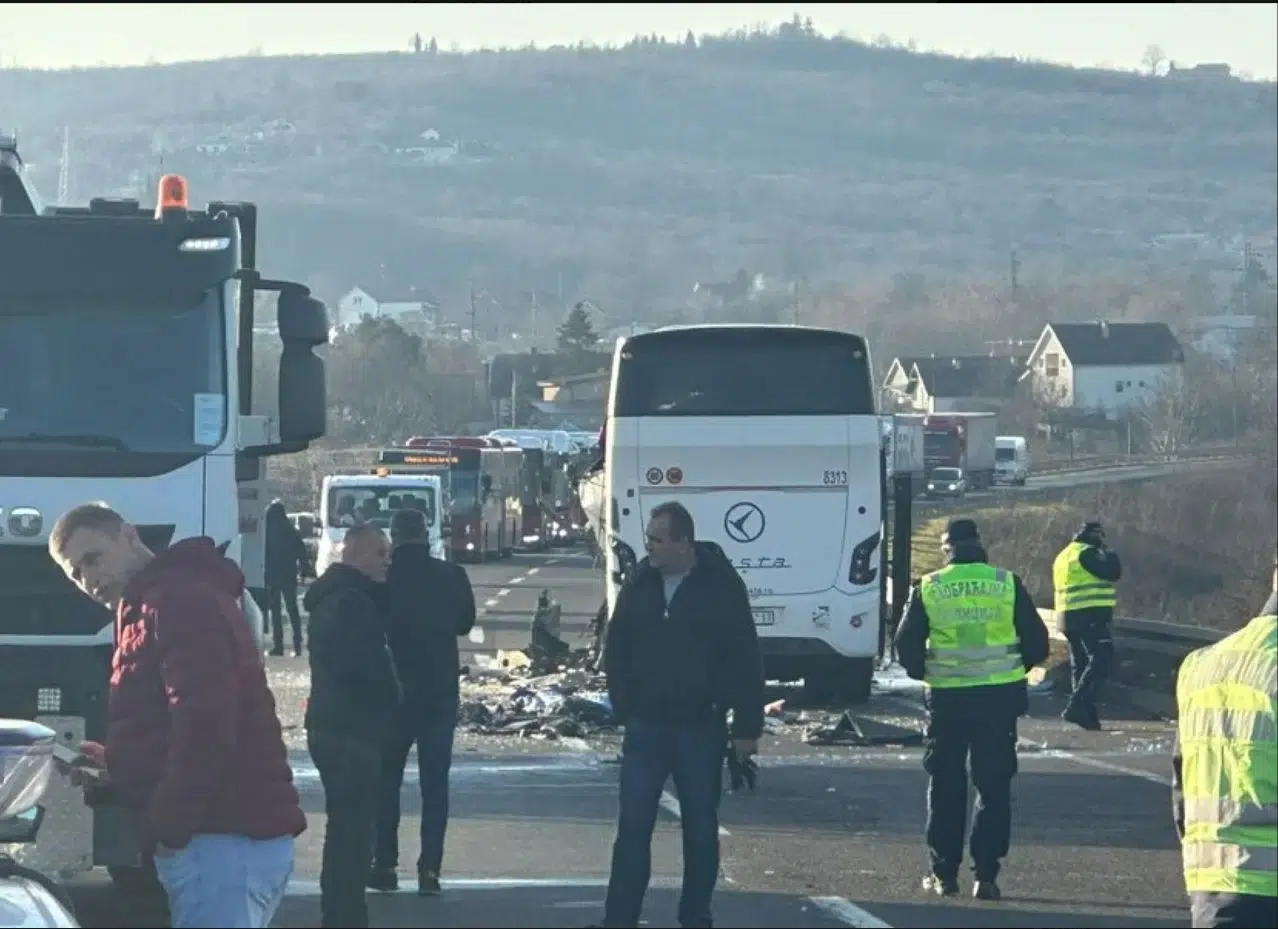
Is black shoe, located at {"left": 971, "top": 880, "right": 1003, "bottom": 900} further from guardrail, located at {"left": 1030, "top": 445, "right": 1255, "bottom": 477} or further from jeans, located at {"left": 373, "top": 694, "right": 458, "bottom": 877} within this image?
guardrail, located at {"left": 1030, "top": 445, "right": 1255, "bottom": 477}

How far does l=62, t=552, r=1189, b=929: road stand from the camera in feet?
35.2

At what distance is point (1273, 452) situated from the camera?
65.6 metres

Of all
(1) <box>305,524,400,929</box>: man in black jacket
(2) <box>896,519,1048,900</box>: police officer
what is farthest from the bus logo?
(1) <box>305,524,400,929</box>: man in black jacket

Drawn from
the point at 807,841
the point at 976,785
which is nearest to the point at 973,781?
→ the point at 976,785

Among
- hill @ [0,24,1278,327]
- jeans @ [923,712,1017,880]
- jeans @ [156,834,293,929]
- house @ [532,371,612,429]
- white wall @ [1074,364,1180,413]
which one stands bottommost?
jeans @ [923,712,1017,880]

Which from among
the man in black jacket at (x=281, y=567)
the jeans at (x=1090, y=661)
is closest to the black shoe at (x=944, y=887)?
the jeans at (x=1090, y=661)

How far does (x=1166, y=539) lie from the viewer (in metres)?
54.6

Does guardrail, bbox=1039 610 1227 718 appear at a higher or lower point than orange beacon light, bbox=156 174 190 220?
lower

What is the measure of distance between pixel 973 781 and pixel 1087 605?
9.11m

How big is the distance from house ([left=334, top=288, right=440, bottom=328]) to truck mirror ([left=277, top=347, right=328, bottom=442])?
8522cm

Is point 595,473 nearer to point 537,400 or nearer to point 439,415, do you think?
point 439,415

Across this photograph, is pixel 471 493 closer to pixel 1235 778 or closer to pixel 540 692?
pixel 540 692

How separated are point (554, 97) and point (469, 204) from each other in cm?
3654

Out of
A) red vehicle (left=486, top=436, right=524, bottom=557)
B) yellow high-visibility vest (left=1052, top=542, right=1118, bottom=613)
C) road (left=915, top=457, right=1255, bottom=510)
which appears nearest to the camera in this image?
yellow high-visibility vest (left=1052, top=542, right=1118, bottom=613)
